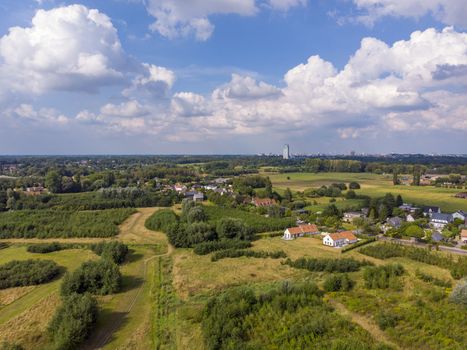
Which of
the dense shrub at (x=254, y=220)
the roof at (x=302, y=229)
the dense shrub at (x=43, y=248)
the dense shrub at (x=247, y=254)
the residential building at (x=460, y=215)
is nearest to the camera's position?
the dense shrub at (x=247, y=254)

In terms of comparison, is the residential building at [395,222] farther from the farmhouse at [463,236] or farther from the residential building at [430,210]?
the residential building at [430,210]

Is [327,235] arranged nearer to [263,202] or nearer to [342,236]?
[342,236]

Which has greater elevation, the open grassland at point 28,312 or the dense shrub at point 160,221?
the dense shrub at point 160,221

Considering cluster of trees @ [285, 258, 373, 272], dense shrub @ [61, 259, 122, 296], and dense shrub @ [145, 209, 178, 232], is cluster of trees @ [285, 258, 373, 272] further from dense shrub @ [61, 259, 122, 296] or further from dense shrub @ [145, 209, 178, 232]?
dense shrub @ [145, 209, 178, 232]

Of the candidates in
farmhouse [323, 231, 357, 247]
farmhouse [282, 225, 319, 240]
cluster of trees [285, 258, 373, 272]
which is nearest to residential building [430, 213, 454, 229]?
farmhouse [323, 231, 357, 247]

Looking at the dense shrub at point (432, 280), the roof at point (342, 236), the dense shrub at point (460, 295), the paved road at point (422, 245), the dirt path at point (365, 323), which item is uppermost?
the dense shrub at point (460, 295)

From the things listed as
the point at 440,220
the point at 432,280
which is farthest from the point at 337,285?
the point at 440,220

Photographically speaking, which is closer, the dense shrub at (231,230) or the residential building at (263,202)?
the dense shrub at (231,230)

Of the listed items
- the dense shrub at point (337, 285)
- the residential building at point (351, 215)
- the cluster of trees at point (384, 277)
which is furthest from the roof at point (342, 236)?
the residential building at point (351, 215)
